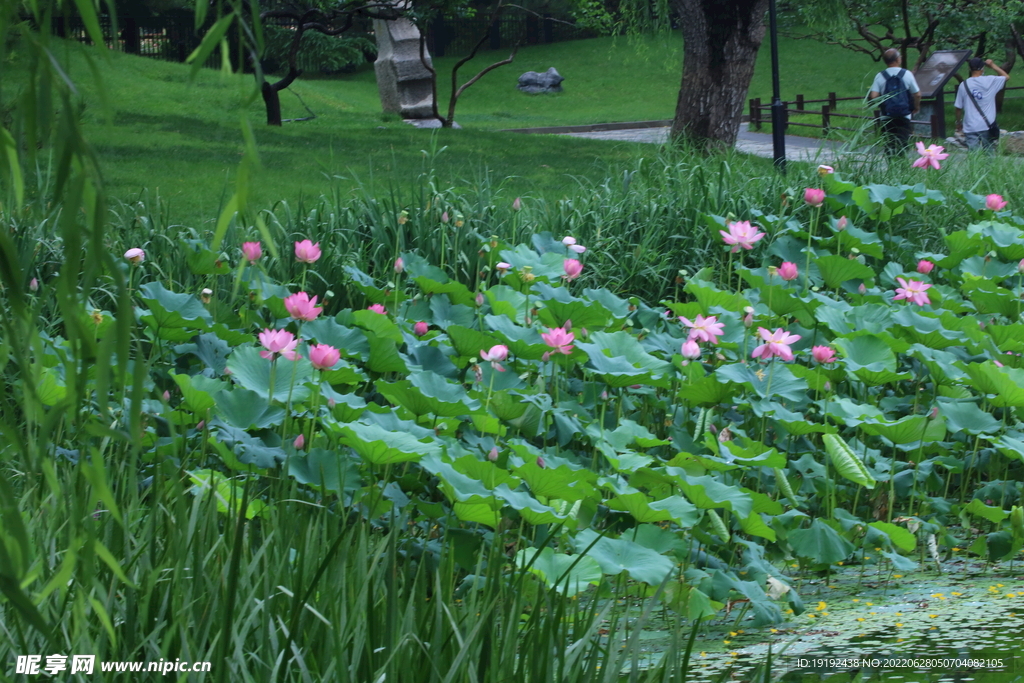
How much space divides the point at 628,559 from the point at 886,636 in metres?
0.67

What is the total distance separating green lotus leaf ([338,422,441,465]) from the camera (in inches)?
87.2

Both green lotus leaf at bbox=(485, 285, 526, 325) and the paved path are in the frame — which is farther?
the paved path

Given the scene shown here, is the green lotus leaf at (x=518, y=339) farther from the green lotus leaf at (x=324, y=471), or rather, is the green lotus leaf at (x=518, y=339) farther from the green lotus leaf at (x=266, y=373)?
the green lotus leaf at (x=324, y=471)

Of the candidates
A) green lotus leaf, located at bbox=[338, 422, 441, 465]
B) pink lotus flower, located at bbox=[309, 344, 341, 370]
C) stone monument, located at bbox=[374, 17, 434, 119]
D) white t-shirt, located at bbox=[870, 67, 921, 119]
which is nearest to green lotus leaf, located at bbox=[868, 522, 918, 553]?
green lotus leaf, located at bbox=[338, 422, 441, 465]

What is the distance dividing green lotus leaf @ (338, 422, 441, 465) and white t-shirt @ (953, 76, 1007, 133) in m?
12.2

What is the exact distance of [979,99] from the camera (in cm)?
1243

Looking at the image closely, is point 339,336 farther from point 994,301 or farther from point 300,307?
point 994,301

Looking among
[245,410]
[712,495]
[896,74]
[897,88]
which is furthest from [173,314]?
[896,74]

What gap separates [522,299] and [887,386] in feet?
5.18

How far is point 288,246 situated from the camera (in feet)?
15.5

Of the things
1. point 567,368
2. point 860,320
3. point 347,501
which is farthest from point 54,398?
point 860,320

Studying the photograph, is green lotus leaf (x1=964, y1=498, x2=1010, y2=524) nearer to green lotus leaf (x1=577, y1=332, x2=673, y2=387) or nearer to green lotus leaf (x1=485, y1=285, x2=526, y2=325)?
green lotus leaf (x1=577, y1=332, x2=673, y2=387)

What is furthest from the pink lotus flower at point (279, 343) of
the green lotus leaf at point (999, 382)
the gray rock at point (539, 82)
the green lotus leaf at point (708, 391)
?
the gray rock at point (539, 82)

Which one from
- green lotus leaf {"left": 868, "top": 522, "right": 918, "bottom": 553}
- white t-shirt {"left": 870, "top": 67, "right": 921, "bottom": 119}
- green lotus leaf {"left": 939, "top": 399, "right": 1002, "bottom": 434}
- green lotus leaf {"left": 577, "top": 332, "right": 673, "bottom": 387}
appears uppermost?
white t-shirt {"left": 870, "top": 67, "right": 921, "bottom": 119}
